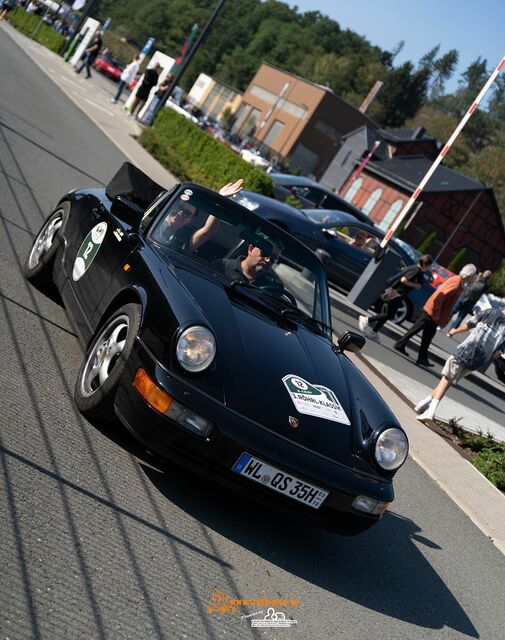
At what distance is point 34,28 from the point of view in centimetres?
4550

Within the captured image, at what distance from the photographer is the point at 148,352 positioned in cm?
466

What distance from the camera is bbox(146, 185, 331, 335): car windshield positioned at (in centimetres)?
583

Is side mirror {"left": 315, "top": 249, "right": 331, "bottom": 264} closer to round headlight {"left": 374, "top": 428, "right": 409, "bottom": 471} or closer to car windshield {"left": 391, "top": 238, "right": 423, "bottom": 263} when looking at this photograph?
round headlight {"left": 374, "top": 428, "right": 409, "bottom": 471}

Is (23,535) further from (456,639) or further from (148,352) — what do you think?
(456,639)

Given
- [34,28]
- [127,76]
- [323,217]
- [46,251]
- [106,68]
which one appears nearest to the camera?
[46,251]

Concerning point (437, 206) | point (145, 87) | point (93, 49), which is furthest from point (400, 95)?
point (145, 87)

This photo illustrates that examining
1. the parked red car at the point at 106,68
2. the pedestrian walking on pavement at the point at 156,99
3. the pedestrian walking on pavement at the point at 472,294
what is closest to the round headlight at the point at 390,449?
the pedestrian walking on pavement at the point at 472,294

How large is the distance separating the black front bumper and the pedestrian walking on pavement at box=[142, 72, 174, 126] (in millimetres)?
25368

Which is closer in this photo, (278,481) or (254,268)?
(278,481)

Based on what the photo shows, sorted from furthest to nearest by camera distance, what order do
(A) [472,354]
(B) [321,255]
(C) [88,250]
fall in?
(A) [472,354] < (B) [321,255] < (C) [88,250]

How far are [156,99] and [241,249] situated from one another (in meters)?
24.4

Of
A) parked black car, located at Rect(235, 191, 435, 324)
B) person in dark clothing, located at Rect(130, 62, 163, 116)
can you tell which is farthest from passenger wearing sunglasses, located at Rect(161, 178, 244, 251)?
person in dark clothing, located at Rect(130, 62, 163, 116)

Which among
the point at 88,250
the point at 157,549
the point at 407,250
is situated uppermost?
the point at 407,250

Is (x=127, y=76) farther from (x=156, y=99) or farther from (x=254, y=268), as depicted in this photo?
(x=254, y=268)
